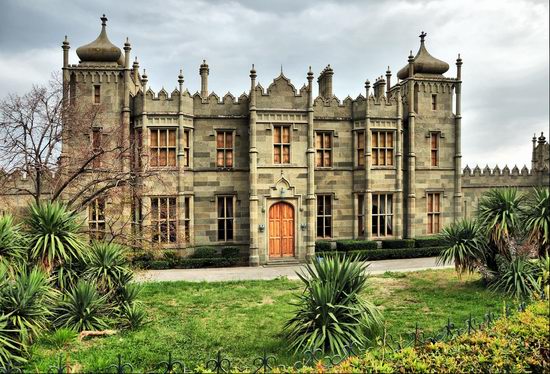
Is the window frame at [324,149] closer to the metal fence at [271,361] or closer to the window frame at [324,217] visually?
the window frame at [324,217]

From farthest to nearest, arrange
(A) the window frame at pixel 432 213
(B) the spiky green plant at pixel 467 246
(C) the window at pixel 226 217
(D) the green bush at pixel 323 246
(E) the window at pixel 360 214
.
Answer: (A) the window frame at pixel 432 213, (E) the window at pixel 360 214, (D) the green bush at pixel 323 246, (C) the window at pixel 226 217, (B) the spiky green plant at pixel 467 246

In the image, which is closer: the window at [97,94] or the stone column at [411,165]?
the window at [97,94]

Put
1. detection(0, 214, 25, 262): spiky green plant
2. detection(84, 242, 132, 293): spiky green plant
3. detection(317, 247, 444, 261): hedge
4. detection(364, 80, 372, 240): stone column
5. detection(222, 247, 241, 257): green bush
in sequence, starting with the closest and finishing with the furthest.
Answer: detection(0, 214, 25, 262): spiky green plant → detection(84, 242, 132, 293): spiky green plant → detection(222, 247, 241, 257): green bush → detection(317, 247, 444, 261): hedge → detection(364, 80, 372, 240): stone column

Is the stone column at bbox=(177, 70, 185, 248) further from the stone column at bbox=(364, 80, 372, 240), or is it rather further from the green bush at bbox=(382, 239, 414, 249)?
the green bush at bbox=(382, 239, 414, 249)

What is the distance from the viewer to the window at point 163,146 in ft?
68.2

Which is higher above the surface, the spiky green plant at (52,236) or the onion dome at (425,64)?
the onion dome at (425,64)

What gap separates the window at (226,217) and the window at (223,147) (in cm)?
199

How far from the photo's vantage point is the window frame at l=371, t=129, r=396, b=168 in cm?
2317

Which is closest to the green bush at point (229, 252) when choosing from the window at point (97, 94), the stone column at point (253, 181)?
the stone column at point (253, 181)

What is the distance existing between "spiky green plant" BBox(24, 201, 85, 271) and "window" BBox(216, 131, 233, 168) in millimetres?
11867

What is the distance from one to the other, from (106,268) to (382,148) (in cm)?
→ 1769

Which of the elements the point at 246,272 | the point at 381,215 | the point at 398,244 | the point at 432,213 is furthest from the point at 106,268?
the point at 432,213

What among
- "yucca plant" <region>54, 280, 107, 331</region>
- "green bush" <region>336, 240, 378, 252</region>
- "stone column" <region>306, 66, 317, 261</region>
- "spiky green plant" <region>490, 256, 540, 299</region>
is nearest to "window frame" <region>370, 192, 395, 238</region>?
"green bush" <region>336, 240, 378, 252</region>

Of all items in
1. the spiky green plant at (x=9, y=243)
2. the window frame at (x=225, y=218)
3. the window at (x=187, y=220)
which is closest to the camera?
the spiky green plant at (x=9, y=243)
